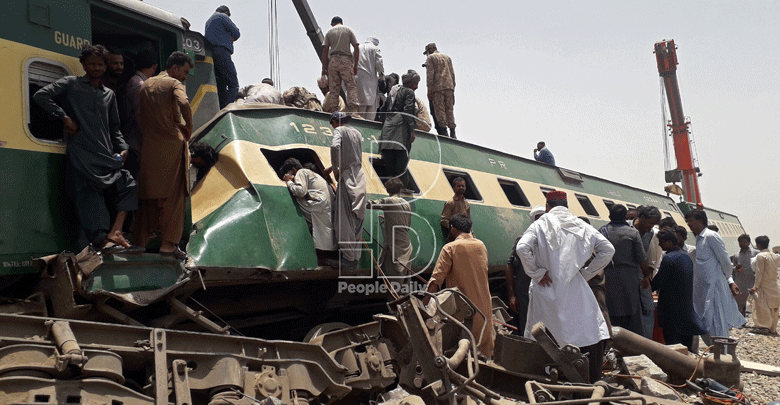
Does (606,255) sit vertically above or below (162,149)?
below

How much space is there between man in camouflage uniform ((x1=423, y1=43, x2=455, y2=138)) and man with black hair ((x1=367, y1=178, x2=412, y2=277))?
4.46m

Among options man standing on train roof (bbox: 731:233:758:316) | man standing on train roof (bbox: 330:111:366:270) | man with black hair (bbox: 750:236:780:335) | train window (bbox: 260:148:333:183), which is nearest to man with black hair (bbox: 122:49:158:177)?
train window (bbox: 260:148:333:183)

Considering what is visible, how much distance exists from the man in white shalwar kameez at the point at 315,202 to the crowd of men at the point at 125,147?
1.43 m

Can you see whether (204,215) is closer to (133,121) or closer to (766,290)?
(133,121)

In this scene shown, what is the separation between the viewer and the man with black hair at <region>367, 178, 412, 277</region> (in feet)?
25.2

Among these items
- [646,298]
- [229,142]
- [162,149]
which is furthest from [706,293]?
[162,149]

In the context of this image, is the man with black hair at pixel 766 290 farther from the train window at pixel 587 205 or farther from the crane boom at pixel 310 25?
the crane boom at pixel 310 25

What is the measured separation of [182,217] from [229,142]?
1581 mm

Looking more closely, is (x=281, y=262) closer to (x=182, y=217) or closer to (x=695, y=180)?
(x=182, y=217)

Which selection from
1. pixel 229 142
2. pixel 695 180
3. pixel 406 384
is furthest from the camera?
pixel 695 180

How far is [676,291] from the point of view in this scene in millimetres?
8391

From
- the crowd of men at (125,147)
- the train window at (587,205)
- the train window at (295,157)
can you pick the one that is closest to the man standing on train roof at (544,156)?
the train window at (587,205)

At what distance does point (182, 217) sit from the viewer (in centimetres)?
555

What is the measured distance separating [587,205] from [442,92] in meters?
4.76
